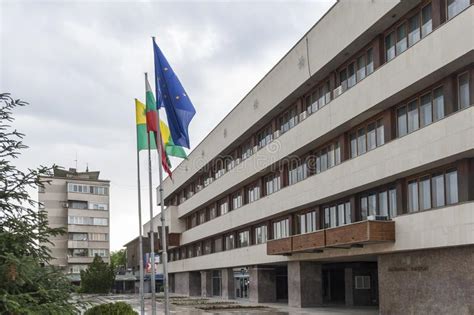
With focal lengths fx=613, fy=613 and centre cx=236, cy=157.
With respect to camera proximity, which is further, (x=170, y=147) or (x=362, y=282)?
(x=362, y=282)

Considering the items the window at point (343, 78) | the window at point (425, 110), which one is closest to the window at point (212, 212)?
the window at point (343, 78)

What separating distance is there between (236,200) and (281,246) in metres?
17.8

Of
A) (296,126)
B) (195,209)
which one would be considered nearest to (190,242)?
(195,209)

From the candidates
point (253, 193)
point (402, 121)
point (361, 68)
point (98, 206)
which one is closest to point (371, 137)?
point (402, 121)

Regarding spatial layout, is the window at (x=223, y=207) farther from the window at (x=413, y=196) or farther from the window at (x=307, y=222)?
the window at (x=413, y=196)

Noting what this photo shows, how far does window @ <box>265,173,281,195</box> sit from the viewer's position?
43.8 meters

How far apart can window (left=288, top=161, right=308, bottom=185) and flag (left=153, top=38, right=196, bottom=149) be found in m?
19.8

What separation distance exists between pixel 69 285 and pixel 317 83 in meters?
27.2

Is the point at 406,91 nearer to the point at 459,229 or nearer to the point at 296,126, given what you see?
the point at 459,229

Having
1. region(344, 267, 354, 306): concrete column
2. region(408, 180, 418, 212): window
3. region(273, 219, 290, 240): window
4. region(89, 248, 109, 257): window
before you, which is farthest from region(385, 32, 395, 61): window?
region(89, 248, 109, 257): window

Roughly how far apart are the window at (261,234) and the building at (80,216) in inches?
2380

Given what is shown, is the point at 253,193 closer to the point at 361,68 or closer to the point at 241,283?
the point at 241,283

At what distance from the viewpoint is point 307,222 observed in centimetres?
3859

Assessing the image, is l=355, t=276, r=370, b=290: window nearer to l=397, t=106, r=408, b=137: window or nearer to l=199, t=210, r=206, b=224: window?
l=397, t=106, r=408, b=137: window
